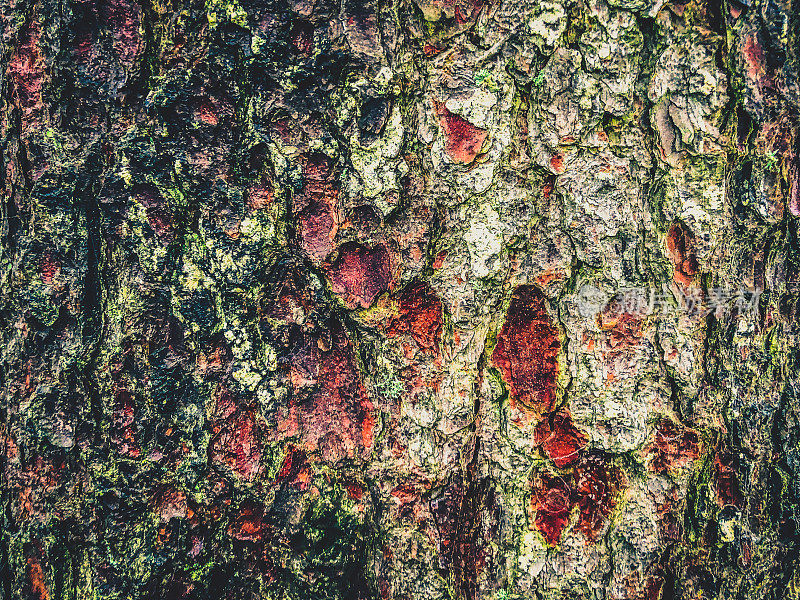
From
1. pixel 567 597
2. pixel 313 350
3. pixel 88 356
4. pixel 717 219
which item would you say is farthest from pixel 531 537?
pixel 88 356

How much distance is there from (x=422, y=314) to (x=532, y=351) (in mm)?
233

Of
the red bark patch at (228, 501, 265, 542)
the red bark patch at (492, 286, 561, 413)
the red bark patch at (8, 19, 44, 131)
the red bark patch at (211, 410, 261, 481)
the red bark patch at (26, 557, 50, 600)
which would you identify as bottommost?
the red bark patch at (26, 557, 50, 600)

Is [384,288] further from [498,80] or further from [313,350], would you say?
[498,80]

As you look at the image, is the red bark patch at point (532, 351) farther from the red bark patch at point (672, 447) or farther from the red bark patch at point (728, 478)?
the red bark patch at point (728, 478)

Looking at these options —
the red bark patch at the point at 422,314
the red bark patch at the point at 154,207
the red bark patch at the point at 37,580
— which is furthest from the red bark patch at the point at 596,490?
the red bark patch at the point at 37,580

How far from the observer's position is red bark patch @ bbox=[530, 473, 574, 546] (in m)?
1.01

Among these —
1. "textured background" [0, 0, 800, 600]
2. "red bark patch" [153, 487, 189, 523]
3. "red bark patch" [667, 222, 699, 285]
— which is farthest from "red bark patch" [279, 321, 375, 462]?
"red bark patch" [667, 222, 699, 285]

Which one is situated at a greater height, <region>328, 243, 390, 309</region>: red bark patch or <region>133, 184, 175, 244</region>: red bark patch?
<region>133, 184, 175, 244</region>: red bark patch

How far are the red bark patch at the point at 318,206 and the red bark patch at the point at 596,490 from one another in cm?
68

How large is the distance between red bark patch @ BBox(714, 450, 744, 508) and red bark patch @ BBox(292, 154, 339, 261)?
88 cm

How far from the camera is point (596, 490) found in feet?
3.30

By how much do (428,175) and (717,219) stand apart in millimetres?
560

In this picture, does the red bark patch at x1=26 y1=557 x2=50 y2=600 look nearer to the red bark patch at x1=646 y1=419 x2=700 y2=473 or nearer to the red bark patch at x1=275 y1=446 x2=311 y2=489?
the red bark patch at x1=275 y1=446 x2=311 y2=489

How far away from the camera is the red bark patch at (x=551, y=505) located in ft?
3.31
